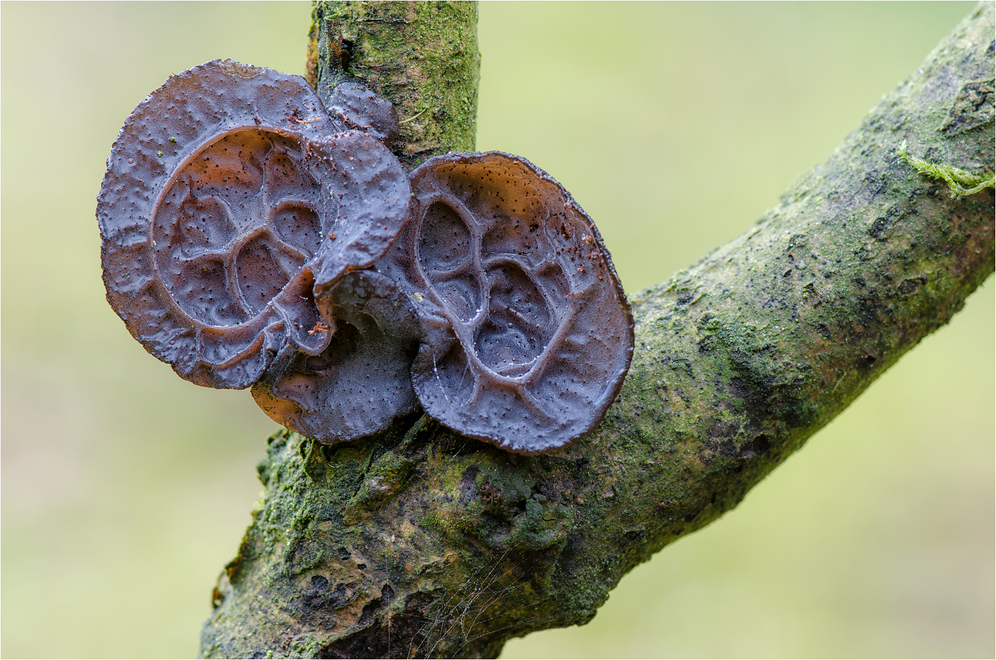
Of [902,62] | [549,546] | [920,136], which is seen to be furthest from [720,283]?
[902,62]

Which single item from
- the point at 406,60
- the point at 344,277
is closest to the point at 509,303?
the point at 344,277

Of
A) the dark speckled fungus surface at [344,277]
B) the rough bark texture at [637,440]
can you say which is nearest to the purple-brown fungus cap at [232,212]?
the dark speckled fungus surface at [344,277]

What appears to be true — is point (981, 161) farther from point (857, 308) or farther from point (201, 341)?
point (201, 341)

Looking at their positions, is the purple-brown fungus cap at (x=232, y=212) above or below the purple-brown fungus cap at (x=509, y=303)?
above

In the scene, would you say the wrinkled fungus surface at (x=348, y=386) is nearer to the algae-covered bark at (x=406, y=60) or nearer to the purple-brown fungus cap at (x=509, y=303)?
the purple-brown fungus cap at (x=509, y=303)

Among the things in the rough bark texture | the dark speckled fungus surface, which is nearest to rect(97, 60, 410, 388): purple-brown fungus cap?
the dark speckled fungus surface
